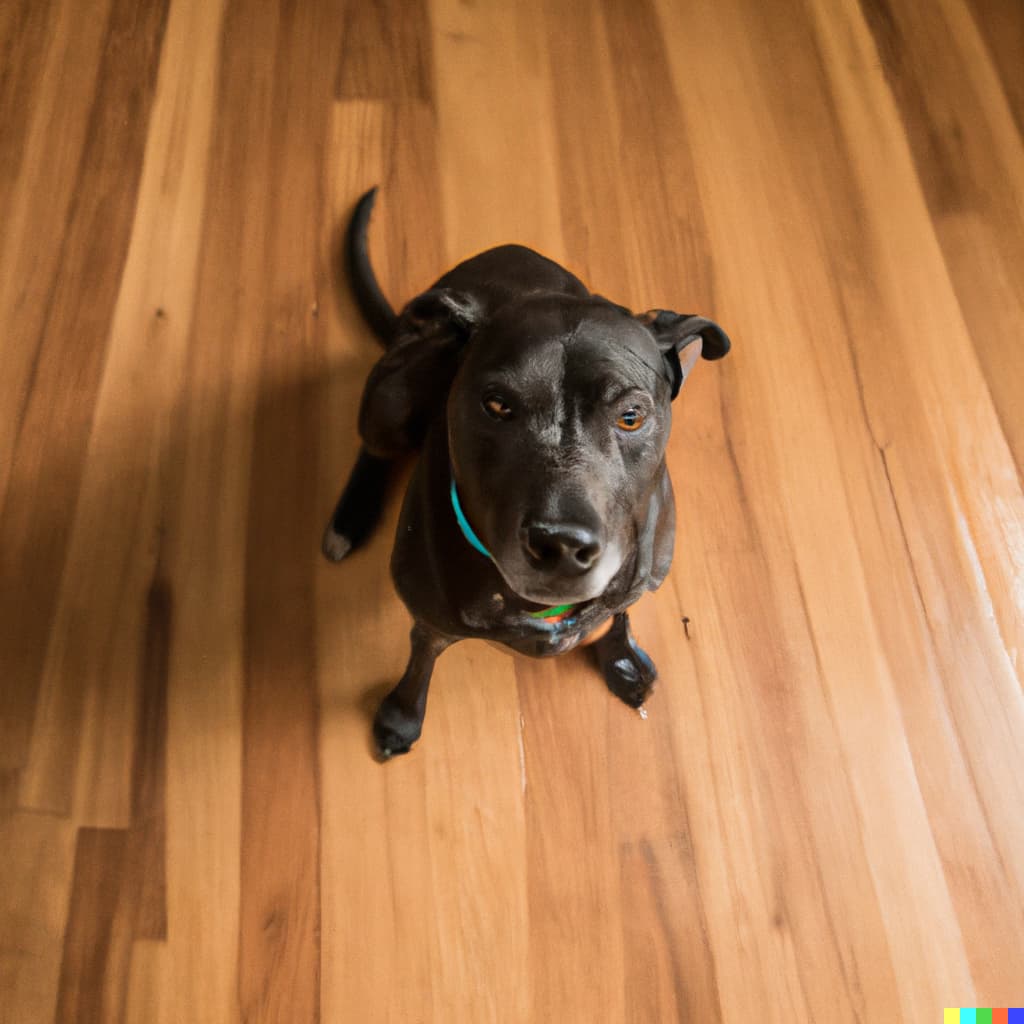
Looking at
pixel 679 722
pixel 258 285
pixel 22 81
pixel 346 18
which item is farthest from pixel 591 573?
pixel 22 81

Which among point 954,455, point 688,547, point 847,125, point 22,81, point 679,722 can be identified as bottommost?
point 679,722

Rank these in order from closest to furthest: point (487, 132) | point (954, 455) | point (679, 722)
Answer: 1. point (679, 722)
2. point (954, 455)
3. point (487, 132)

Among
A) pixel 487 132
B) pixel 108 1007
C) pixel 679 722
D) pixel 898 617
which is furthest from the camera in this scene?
pixel 487 132

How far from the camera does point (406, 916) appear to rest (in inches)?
56.5

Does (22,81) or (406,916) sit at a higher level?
(22,81)

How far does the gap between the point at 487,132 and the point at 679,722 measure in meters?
1.40

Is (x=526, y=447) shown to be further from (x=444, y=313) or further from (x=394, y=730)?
(x=394, y=730)

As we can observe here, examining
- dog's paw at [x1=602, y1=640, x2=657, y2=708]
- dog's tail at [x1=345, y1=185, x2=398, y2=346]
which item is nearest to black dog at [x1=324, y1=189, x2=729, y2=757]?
dog's paw at [x1=602, y1=640, x2=657, y2=708]

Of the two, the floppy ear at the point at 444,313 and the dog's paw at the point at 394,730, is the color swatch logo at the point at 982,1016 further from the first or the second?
the floppy ear at the point at 444,313

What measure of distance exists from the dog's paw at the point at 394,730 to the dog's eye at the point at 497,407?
2.21ft

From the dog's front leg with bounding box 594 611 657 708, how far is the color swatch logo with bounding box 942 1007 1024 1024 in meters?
0.67

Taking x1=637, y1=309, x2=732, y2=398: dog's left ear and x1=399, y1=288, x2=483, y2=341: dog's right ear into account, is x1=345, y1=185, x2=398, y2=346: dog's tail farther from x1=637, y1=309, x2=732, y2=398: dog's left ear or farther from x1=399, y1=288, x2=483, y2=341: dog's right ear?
x1=637, y1=309, x2=732, y2=398: dog's left ear

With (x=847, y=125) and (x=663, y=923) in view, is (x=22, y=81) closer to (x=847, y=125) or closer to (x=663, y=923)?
(x=847, y=125)

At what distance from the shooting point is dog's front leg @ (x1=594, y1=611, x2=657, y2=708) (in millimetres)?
1544
